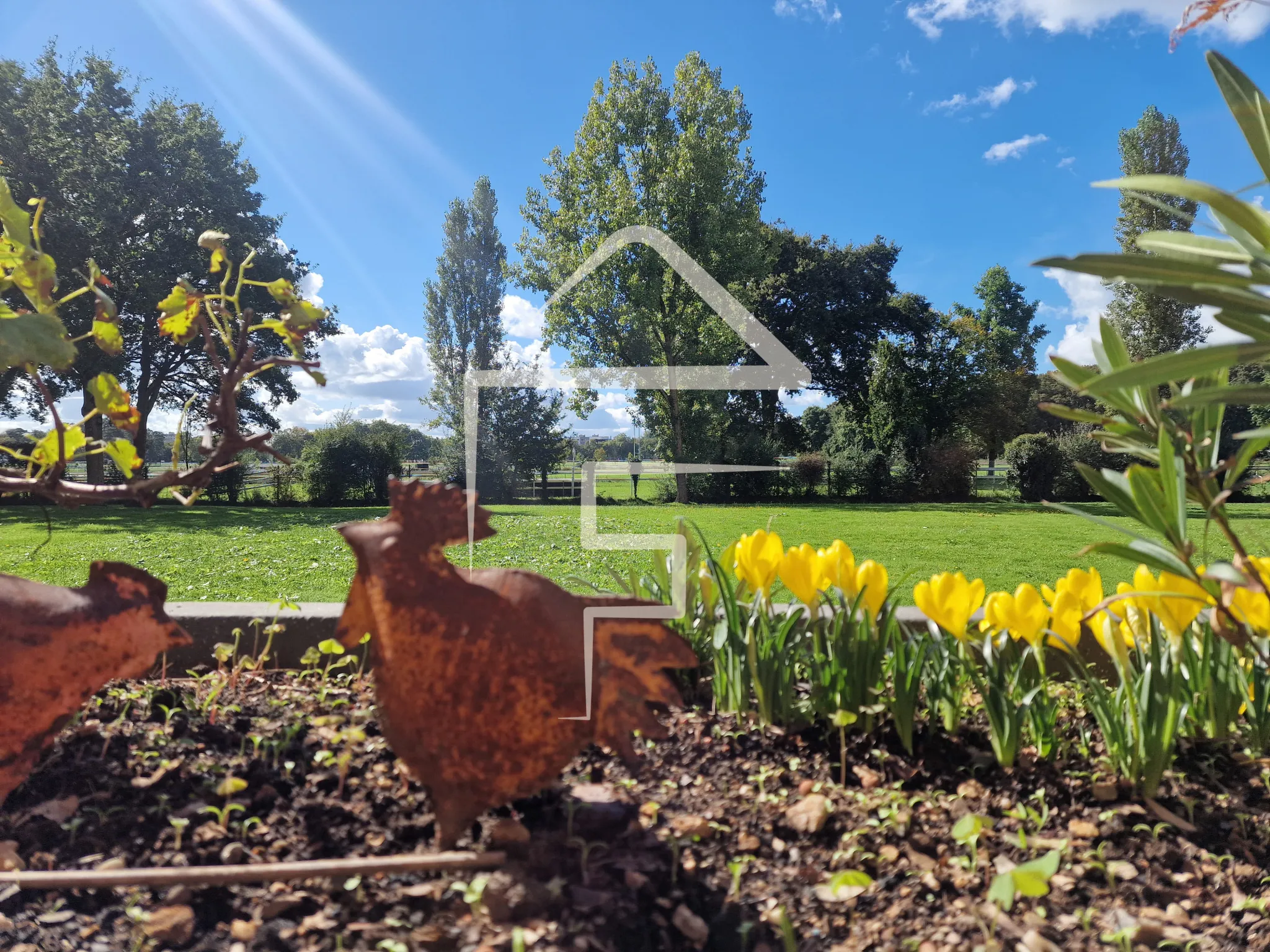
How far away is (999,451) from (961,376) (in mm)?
8576

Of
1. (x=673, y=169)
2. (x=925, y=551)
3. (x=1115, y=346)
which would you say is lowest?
(x=925, y=551)

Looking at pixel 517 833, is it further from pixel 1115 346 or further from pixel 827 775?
pixel 1115 346

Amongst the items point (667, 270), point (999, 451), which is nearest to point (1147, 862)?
point (667, 270)

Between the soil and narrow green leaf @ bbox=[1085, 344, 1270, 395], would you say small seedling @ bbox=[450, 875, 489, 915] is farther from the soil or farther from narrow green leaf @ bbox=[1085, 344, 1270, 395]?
narrow green leaf @ bbox=[1085, 344, 1270, 395]

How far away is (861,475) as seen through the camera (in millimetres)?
15469

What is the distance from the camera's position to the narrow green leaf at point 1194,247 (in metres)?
1.10

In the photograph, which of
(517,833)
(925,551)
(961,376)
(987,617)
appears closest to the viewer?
(517,833)

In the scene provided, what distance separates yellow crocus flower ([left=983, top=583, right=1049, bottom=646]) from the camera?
155 centimetres

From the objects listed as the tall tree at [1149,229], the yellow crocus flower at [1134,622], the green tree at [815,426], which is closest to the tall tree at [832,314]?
the green tree at [815,426]

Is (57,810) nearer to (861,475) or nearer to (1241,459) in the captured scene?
(1241,459)

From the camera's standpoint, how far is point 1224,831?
1.33 meters

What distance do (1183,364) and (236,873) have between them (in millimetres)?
1497

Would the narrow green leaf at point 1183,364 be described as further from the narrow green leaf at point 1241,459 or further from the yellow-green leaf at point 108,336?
the yellow-green leaf at point 108,336

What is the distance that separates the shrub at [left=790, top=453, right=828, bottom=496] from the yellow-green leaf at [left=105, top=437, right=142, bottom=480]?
1413 cm
